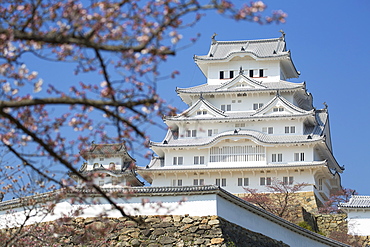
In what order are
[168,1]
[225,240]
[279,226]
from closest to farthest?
[168,1]
[225,240]
[279,226]

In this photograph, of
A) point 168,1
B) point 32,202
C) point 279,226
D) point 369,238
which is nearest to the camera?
point 168,1

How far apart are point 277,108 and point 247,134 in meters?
3.28

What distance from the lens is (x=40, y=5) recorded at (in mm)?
8594

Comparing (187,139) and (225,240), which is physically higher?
(187,139)

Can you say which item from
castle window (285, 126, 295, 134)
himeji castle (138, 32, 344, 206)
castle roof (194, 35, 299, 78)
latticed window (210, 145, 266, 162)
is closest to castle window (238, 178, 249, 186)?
himeji castle (138, 32, 344, 206)

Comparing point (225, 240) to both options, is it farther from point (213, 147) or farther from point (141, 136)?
point (213, 147)

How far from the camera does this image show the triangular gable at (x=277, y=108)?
43844 mm

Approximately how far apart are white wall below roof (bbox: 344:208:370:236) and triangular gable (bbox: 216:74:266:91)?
13.8 meters

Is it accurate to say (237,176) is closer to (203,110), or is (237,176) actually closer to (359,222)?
(203,110)

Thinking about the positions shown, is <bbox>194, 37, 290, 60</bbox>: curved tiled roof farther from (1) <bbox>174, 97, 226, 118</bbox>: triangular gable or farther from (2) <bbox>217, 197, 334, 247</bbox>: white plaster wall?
(2) <bbox>217, 197, 334, 247</bbox>: white plaster wall

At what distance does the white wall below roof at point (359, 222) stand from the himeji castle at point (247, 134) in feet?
22.7

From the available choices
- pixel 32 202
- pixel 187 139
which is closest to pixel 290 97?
pixel 187 139

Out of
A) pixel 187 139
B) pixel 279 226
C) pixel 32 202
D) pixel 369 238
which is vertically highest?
pixel 187 139

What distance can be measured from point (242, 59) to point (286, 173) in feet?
31.6
